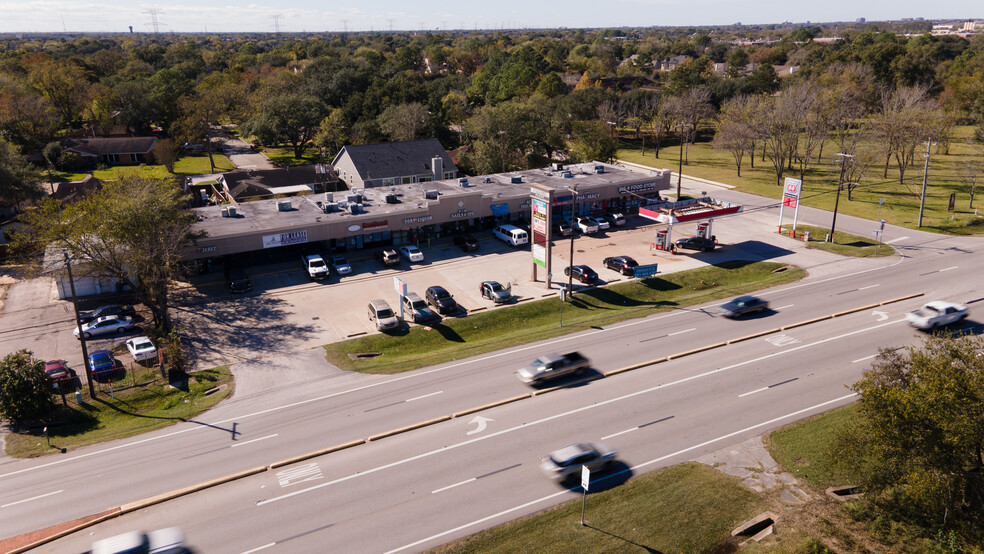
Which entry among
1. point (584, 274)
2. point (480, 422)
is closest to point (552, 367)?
point (480, 422)

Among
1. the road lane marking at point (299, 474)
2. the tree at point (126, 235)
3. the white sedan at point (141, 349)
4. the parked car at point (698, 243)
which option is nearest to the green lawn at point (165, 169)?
the tree at point (126, 235)

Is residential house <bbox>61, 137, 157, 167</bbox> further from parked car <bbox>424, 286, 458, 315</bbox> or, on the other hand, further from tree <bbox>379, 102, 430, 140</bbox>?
parked car <bbox>424, 286, 458, 315</bbox>

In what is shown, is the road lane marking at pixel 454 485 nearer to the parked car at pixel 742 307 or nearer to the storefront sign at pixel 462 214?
the parked car at pixel 742 307

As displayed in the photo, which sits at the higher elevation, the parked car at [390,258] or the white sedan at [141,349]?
the parked car at [390,258]

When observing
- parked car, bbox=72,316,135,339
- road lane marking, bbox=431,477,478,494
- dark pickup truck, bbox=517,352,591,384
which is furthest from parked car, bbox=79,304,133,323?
road lane marking, bbox=431,477,478,494

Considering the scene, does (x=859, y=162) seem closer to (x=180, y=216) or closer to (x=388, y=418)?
(x=388, y=418)

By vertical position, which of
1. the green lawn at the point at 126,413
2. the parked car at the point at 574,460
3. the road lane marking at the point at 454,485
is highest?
the parked car at the point at 574,460
